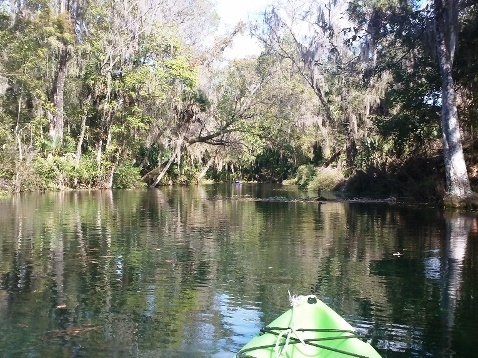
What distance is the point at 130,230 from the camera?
1462 centimetres

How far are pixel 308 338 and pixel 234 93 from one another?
121 feet

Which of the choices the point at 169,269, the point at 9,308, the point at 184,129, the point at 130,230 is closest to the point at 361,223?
the point at 130,230

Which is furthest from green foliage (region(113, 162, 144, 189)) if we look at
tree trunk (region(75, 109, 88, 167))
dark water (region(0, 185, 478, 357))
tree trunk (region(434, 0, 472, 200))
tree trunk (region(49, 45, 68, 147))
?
tree trunk (region(434, 0, 472, 200))

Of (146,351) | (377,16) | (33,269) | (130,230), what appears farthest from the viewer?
(377,16)

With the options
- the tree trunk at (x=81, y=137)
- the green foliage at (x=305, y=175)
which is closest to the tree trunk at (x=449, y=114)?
the green foliage at (x=305, y=175)

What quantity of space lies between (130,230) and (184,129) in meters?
26.0

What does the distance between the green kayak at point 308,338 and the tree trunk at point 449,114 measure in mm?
16371

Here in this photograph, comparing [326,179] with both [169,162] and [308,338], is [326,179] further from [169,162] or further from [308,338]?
[308,338]

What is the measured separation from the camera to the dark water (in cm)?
591

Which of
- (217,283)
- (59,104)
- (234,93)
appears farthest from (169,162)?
(217,283)

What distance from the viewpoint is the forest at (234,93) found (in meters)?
23.0

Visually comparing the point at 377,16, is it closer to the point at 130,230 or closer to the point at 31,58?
the point at 130,230

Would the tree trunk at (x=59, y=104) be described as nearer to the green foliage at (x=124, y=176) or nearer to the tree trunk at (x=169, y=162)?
the green foliage at (x=124, y=176)

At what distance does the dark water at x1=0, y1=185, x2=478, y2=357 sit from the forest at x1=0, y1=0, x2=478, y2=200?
843 cm
